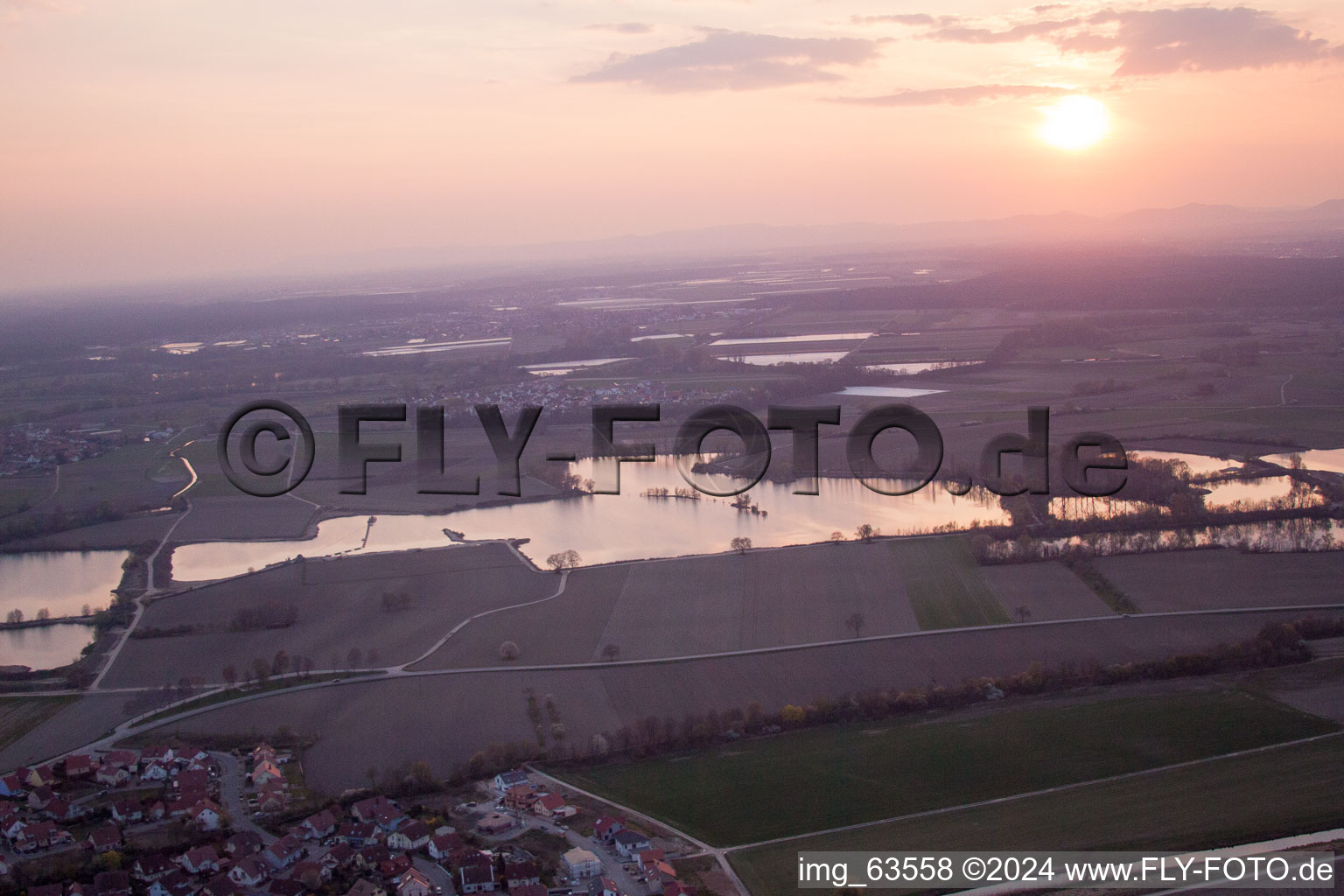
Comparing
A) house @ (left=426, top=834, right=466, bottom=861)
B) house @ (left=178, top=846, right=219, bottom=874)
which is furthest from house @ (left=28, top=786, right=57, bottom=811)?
house @ (left=426, top=834, right=466, bottom=861)

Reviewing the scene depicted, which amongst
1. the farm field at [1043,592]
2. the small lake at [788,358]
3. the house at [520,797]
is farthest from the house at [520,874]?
the small lake at [788,358]

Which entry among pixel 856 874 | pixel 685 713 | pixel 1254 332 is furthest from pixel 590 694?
pixel 1254 332

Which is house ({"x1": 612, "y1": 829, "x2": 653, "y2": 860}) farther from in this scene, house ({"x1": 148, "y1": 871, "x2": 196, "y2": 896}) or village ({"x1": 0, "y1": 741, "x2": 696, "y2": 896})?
house ({"x1": 148, "y1": 871, "x2": 196, "y2": 896})

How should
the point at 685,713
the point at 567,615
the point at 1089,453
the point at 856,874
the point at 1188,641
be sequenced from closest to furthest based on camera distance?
1. the point at 856,874
2. the point at 685,713
3. the point at 1188,641
4. the point at 567,615
5. the point at 1089,453

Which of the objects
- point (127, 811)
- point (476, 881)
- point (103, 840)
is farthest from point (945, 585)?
point (103, 840)

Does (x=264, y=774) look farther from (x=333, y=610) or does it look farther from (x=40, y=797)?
(x=333, y=610)

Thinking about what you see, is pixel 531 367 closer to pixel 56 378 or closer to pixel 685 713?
pixel 56 378
